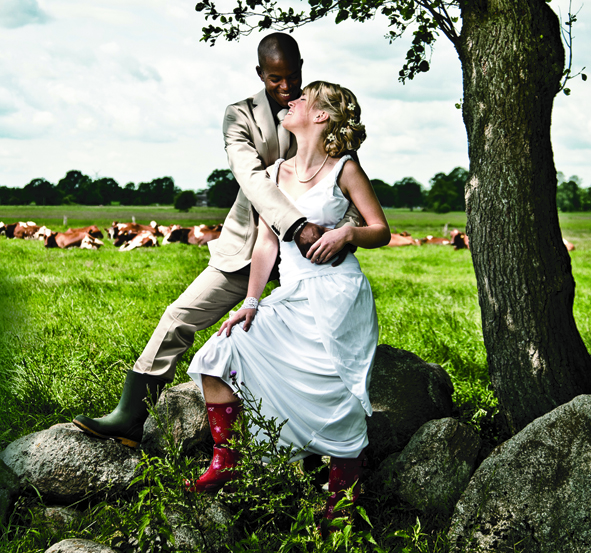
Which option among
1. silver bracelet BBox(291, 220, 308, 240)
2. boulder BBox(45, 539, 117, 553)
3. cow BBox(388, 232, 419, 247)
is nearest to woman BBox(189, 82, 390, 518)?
silver bracelet BBox(291, 220, 308, 240)

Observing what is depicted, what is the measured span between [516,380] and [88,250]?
42.6 ft

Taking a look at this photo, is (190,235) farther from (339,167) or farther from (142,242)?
(339,167)

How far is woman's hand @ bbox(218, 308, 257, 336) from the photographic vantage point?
279 cm

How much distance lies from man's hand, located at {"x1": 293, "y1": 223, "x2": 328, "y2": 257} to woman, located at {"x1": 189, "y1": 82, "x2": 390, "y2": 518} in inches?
1.6

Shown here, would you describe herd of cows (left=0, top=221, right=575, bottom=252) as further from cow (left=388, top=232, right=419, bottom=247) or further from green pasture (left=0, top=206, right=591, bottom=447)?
green pasture (left=0, top=206, right=591, bottom=447)

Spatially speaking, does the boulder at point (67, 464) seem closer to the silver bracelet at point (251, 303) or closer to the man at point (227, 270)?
the man at point (227, 270)

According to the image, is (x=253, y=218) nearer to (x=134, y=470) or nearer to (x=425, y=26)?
(x=134, y=470)

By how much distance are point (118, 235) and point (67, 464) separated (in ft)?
52.1

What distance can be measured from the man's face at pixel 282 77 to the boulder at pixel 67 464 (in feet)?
7.23

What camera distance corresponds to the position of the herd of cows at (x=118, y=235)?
50.2ft

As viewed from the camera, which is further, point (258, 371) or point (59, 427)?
point (59, 427)

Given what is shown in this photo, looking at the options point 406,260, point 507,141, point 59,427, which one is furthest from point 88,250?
point 507,141

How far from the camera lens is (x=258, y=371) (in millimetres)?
2742

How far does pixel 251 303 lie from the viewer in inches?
114
